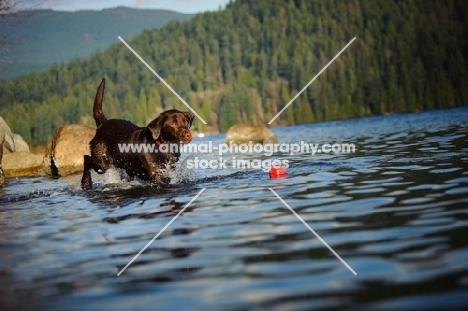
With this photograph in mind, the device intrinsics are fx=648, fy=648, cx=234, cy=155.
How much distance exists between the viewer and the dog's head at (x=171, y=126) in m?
12.9

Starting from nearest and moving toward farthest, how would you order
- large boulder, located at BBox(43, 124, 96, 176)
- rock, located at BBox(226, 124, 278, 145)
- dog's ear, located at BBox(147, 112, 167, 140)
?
dog's ear, located at BBox(147, 112, 167, 140)
large boulder, located at BBox(43, 124, 96, 176)
rock, located at BBox(226, 124, 278, 145)

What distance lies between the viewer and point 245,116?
158000 mm

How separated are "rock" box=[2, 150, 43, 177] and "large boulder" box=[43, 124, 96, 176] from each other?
46.7 inches

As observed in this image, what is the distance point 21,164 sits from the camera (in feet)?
83.1

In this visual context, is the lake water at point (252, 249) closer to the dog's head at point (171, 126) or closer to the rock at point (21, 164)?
the dog's head at point (171, 126)

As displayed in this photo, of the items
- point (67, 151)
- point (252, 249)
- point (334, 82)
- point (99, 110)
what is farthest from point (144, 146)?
point (334, 82)

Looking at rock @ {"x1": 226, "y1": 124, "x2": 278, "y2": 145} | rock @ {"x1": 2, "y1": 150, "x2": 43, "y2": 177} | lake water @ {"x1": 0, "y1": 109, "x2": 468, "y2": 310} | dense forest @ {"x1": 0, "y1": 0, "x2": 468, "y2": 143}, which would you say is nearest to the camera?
lake water @ {"x1": 0, "y1": 109, "x2": 468, "y2": 310}

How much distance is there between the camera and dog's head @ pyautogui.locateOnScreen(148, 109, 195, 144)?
12.9m

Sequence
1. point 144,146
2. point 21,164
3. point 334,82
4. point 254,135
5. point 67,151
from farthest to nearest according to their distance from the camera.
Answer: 1. point 334,82
2. point 254,135
3. point 21,164
4. point 67,151
5. point 144,146

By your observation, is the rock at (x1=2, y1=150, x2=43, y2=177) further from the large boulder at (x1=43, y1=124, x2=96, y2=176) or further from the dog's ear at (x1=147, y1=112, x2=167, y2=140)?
the dog's ear at (x1=147, y1=112, x2=167, y2=140)

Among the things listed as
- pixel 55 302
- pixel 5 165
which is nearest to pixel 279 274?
pixel 55 302

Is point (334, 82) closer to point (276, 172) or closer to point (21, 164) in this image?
point (21, 164)

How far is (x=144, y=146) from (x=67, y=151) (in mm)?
11413

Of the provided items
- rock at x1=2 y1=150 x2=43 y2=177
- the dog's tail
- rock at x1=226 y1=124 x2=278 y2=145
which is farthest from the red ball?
rock at x1=226 y1=124 x2=278 y2=145
